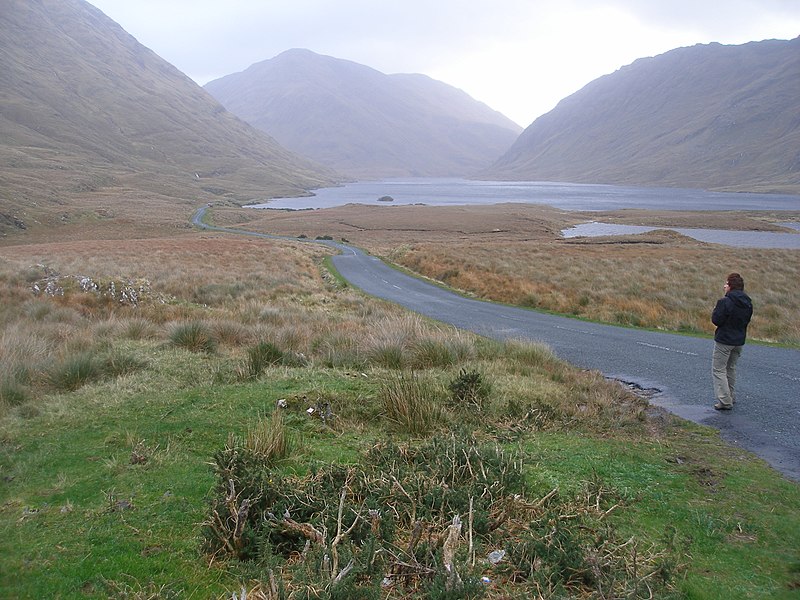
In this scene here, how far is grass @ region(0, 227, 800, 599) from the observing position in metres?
3.80

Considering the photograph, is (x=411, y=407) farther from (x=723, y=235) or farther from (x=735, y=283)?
(x=723, y=235)

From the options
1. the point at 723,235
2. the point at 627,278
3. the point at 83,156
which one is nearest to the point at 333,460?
the point at 627,278

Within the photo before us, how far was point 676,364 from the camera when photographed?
1244 cm

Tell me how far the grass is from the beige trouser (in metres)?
1.12

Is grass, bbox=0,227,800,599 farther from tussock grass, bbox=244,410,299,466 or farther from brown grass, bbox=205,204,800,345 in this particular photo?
brown grass, bbox=205,204,800,345

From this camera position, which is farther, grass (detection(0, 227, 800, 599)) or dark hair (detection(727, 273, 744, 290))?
dark hair (detection(727, 273, 744, 290))

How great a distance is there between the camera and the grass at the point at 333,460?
12.5 feet

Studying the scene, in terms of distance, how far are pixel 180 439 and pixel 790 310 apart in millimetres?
23437

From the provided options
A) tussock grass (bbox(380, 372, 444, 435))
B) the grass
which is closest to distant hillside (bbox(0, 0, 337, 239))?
the grass

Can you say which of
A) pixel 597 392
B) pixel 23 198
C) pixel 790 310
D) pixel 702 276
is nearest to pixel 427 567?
pixel 597 392

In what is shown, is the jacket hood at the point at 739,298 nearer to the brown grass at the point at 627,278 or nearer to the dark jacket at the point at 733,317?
the dark jacket at the point at 733,317

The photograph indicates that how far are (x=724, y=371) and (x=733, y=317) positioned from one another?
89 cm

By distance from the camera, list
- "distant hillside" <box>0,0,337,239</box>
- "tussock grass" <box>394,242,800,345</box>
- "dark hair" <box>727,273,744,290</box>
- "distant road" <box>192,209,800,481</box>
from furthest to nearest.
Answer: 1. "distant hillside" <box>0,0,337,239</box>
2. "tussock grass" <box>394,242,800,345</box>
3. "dark hair" <box>727,273,744,290</box>
4. "distant road" <box>192,209,800,481</box>

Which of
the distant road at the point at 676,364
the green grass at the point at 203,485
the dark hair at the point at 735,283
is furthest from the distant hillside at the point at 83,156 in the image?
the dark hair at the point at 735,283
